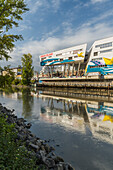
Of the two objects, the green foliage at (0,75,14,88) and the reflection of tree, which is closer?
the green foliage at (0,75,14,88)

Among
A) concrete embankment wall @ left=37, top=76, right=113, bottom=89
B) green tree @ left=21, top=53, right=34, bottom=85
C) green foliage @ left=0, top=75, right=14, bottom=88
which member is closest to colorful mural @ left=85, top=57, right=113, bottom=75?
concrete embankment wall @ left=37, top=76, right=113, bottom=89

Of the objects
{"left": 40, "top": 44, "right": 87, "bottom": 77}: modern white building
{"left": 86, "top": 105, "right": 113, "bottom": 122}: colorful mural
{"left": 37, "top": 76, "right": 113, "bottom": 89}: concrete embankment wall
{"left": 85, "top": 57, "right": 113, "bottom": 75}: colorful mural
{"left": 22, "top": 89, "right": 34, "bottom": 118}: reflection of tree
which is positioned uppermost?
{"left": 40, "top": 44, "right": 87, "bottom": 77}: modern white building

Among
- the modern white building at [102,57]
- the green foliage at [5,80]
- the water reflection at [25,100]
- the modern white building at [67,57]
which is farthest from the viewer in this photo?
the modern white building at [67,57]

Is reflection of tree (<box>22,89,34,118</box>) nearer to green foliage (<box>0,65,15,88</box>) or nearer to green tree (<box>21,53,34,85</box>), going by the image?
green foliage (<box>0,65,15,88</box>)

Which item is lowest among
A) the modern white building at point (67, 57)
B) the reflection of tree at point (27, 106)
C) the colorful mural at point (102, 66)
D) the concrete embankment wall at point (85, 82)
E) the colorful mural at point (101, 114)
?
the colorful mural at point (101, 114)

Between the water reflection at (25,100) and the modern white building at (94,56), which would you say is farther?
the modern white building at (94,56)

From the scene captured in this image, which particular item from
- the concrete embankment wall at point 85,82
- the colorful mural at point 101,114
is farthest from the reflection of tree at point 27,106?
the concrete embankment wall at point 85,82

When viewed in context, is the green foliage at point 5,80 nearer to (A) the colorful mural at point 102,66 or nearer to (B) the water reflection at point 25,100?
(B) the water reflection at point 25,100

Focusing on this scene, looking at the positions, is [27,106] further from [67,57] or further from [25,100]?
[67,57]

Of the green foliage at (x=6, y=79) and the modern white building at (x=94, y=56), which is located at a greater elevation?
the modern white building at (x=94, y=56)

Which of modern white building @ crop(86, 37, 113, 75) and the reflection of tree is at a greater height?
modern white building @ crop(86, 37, 113, 75)

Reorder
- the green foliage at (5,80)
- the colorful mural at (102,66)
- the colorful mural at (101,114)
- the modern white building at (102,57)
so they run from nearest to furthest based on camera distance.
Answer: the green foliage at (5,80) → the colorful mural at (101,114) → the modern white building at (102,57) → the colorful mural at (102,66)

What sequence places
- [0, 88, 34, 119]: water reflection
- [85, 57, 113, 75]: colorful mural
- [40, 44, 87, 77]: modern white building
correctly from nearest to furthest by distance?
[0, 88, 34, 119]: water reflection
[85, 57, 113, 75]: colorful mural
[40, 44, 87, 77]: modern white building

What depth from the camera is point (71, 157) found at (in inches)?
217
